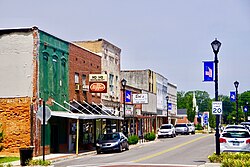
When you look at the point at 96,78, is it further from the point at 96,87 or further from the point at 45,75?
the point at 45,75

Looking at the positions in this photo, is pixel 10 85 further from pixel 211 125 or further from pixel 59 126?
pixel 211 125

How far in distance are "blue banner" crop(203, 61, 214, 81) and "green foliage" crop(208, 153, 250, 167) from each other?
417cm

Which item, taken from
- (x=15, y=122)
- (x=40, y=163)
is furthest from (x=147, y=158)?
(x=15, y=122)

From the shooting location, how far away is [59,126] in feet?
116

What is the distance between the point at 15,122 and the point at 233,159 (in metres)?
16.7

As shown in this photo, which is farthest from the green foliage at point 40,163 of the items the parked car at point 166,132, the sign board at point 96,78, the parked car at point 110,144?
the parked car at point 166,132

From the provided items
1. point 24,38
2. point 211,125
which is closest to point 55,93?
point 24,38

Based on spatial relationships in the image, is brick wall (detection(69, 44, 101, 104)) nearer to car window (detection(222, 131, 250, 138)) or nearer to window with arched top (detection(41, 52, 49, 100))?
window with arched top (detection(41, 52, 49, 100))

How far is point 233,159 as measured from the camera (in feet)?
64.3

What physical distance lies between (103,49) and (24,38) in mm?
15589

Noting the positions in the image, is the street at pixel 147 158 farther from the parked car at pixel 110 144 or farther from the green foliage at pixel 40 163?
the green foliage at pixel 40 163

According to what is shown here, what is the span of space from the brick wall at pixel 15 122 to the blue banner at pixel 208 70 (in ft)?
41.4

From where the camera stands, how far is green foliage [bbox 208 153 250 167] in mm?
17481

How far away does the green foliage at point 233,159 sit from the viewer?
→ 688 inches
